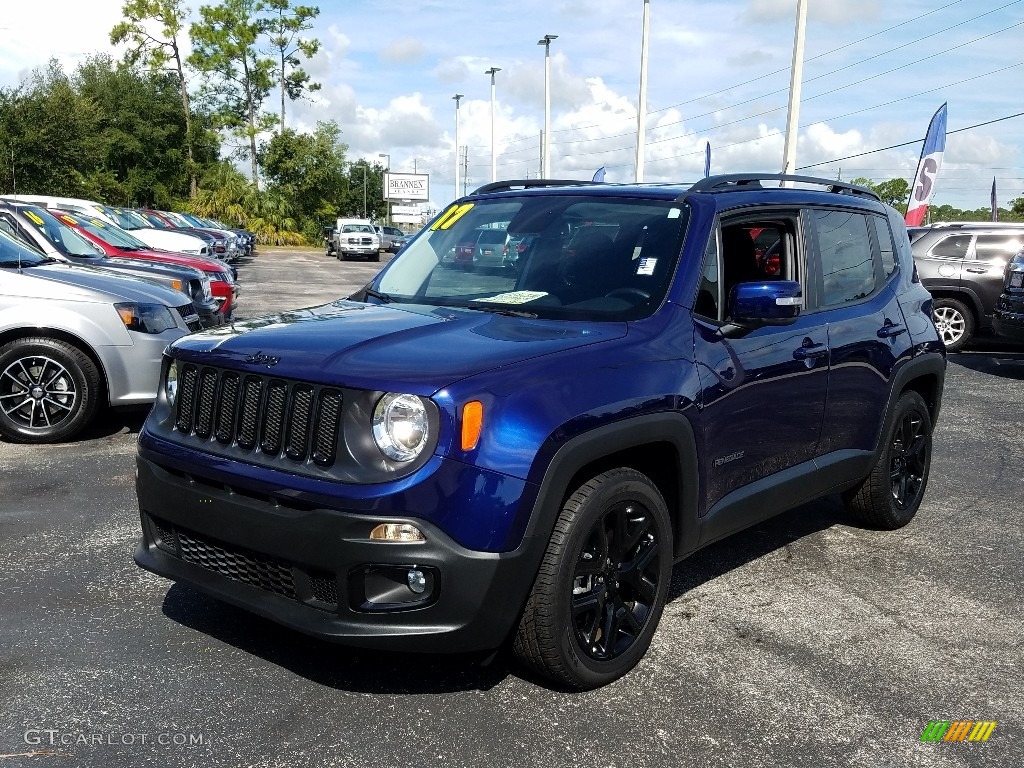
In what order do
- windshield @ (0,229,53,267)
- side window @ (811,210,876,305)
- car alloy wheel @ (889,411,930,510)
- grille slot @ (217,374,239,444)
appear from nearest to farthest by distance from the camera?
1. grille slot @ (217,374,239,444)
2. side window @ (811,210,876,305)
3. car alloy wheel @ (889,411,930,510)
4. windshield @ (0,229,53,267)

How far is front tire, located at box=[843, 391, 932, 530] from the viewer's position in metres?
5.39

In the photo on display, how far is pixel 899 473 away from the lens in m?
5.63

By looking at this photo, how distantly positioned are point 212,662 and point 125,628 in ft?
1.72

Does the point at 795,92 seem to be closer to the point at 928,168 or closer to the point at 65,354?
the point at 928,168

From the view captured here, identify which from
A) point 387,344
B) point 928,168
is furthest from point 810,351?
point 928,168

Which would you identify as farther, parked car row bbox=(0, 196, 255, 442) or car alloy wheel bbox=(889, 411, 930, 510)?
parked car row bbox=(0, 196, 255, 442)

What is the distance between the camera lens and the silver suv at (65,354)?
7.13 metres

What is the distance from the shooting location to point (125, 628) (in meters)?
3.99

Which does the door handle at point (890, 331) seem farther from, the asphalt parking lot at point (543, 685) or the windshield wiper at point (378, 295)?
the windshield wiper at point (378, 295)

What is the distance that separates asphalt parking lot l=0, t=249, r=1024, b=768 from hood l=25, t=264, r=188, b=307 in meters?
2.38

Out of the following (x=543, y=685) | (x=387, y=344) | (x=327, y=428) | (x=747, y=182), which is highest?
(x=747, y=182)

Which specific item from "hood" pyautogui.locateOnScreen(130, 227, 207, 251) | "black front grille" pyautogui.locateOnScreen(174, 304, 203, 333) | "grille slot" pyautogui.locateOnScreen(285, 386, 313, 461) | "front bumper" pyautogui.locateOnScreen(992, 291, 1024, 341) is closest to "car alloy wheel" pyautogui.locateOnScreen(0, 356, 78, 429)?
"black front grille" pyautogui.locateOnScreen(174, 304, 203, 333)

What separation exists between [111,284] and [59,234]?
388 cm

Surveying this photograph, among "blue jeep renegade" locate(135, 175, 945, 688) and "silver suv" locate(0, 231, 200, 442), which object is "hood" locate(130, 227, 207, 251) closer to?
"silver suv" locate(0, 231, 200, 442)
